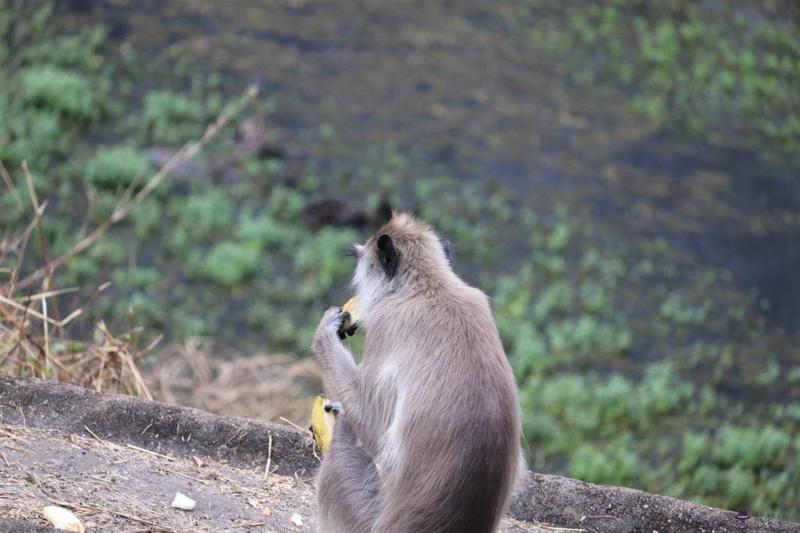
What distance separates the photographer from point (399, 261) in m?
4.27

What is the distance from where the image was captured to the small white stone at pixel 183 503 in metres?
4.83

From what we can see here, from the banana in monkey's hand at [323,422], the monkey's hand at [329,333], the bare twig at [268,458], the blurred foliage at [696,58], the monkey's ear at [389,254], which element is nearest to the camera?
the monkey's ear at [389,254]

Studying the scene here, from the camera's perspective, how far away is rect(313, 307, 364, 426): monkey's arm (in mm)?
4145

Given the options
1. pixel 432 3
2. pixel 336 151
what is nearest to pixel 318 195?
pixel 336 151

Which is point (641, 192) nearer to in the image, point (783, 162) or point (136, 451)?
point (783, 162)

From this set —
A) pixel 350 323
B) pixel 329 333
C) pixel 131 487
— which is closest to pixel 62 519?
pixel 131 487

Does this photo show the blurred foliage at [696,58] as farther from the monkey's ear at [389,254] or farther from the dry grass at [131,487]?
the monkey's ear at [389,254]

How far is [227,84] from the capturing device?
1292cm

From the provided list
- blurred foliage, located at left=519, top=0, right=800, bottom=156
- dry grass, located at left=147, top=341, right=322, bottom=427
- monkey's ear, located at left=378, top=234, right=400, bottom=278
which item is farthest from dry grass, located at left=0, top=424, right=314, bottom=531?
blurred foliage, located at left=519, top=0, right=800, bottom=156

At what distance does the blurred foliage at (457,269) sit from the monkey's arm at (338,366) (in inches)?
138

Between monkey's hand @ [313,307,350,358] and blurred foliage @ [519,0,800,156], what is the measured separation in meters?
9.76

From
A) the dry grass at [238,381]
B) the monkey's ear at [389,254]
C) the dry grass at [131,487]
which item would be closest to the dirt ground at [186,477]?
the dry grass at [131,487]

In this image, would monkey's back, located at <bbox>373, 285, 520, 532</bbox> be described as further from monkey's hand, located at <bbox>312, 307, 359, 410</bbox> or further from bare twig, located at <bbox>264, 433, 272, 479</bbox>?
bare twig, located at <bbox>264, 433, 272, 479</bbox>

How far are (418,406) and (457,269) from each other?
6714mm
